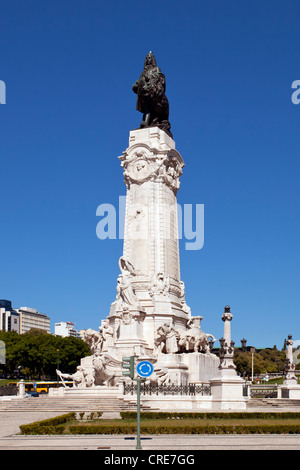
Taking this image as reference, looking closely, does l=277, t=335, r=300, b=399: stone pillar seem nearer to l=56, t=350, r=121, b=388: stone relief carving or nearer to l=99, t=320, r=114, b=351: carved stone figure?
l=99, t=320, r=114, b=351: carved stone figure

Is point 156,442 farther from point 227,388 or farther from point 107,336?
point 107,336

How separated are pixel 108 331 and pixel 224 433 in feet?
75.1

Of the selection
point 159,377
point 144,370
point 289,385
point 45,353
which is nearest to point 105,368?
point 159,377

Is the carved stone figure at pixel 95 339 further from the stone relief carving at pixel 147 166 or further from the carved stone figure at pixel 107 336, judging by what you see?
the stone relief carving at pixel 147 166

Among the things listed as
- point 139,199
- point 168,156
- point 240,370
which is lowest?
point 240,370

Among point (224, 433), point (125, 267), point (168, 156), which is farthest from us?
point (168, 156)

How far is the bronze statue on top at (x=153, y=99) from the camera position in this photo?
50.8 meters

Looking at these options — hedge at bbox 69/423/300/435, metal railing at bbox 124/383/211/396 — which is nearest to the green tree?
metal railing at bbox 124/383/211/396

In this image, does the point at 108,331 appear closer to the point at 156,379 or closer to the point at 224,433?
the point at 156,379

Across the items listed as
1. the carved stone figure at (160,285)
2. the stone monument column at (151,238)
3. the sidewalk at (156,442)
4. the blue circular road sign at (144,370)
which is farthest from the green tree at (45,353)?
the blue circular road sign at (144,370)

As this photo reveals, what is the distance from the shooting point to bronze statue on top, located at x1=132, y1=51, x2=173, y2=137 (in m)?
50.8
